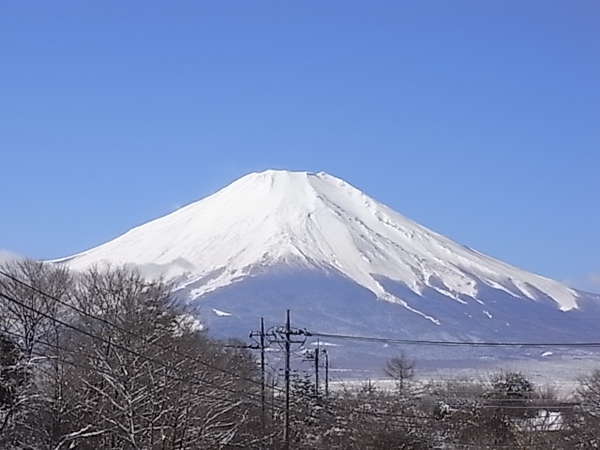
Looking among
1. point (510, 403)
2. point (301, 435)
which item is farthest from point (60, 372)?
point (510, 403)

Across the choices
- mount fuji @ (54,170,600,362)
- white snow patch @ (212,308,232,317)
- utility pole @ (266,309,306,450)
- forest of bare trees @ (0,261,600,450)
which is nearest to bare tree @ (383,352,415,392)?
forest of bare trees @ (0,261,600,450)

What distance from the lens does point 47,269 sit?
4675 cm

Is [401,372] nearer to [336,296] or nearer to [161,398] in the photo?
[161,398]

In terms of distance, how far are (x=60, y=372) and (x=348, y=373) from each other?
96.6 meters

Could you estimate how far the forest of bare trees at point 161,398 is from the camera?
Result: 32.5 meters

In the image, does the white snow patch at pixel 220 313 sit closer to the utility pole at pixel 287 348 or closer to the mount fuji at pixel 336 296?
the mount fuji at pixel 336 296

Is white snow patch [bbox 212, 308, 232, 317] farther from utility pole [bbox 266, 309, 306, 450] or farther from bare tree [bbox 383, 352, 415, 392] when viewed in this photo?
utility pole [bbox 266, 309, 306, 450]

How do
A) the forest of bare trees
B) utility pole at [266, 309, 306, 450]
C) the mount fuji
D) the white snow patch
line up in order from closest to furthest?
the forest of bare trees, utility pole at [266, 309, 306, 450], the white snow patch, the mount fuji

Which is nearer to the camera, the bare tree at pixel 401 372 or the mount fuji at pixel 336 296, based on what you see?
the bare tree at pixel 401 372

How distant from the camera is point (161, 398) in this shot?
32.2 meters

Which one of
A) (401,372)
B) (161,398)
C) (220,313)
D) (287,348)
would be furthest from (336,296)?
(161,398)

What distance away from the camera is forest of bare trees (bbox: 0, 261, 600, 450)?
107ft

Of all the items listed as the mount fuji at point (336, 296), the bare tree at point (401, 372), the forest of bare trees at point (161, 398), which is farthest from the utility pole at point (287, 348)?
the mount fuji at point (336, 296)

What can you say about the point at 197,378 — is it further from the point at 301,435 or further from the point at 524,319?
the point at 524,319
